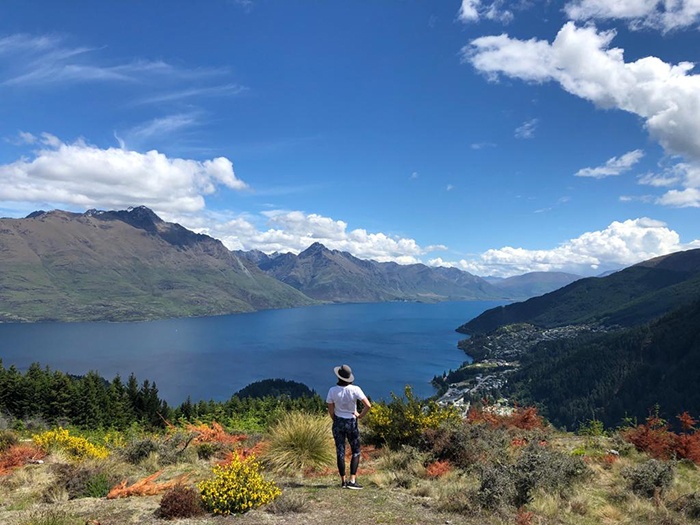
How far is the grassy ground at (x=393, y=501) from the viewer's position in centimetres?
791

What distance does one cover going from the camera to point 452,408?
1473cm

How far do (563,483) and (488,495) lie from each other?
7.50ft

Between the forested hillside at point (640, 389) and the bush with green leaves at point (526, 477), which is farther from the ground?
the bush with green leaves at point (526, 477)

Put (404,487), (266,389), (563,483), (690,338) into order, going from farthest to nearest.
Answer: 1. (690,338)
2. (266,389)
3. (404,487)
4. (563,483)

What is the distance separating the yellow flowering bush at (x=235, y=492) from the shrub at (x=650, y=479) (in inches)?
314

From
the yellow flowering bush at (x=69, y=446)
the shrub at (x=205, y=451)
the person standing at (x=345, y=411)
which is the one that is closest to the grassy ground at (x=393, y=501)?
the person standing at (x=345, y=411)

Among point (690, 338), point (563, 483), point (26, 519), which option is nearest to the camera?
point (26, 519)

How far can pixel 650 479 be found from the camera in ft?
31.3

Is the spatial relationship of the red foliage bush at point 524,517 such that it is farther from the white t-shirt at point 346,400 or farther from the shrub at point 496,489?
the white t-shirt at point 346,400

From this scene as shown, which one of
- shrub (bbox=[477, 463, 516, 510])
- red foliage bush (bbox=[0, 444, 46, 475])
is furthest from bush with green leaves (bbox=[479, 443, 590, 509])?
red foliage bush (bbox=[0, 444, 46, 475])

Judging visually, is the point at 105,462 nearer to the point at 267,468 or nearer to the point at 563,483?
the point at 267,468

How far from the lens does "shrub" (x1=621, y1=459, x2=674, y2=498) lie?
9.32m

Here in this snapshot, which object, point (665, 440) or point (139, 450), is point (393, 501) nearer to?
point (139, 450)

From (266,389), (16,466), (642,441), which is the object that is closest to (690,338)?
(266,389)
